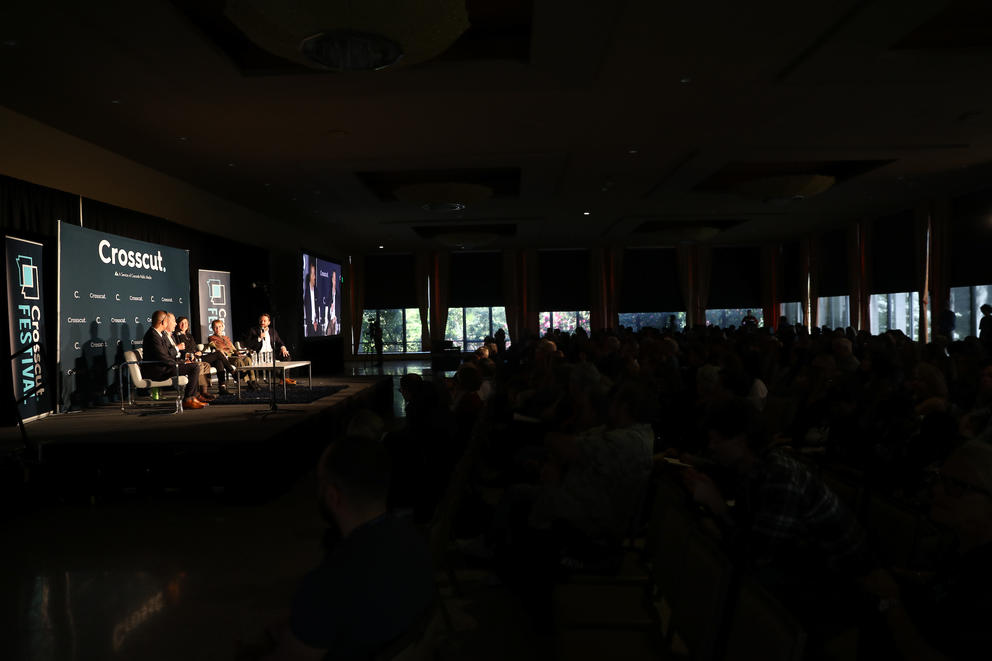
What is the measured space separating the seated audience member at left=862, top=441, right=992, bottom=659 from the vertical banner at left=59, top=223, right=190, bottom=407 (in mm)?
8899

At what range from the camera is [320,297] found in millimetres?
16406

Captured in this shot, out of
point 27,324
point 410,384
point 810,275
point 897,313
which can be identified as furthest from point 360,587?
point 810,275

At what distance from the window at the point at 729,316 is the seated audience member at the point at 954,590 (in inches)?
864

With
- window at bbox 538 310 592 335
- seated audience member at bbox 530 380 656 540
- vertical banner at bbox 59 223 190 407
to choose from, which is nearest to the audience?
seated audience member at bbox 530 380 656 540

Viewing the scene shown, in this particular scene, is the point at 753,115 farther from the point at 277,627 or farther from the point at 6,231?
the point at 6,231

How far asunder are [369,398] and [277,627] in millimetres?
9633

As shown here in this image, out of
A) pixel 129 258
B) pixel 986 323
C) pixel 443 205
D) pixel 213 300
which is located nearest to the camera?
pixel 129 258

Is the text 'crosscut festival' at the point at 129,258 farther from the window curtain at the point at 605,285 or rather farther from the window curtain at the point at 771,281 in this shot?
the window curtain at the point at 771,281

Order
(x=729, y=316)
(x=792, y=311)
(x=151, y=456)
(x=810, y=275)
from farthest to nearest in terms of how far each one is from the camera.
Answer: (x=729, y=316) < (x=792, y=311) < (x=810, y=275) < (x=151, y=456)

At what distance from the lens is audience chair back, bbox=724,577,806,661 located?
160 cm

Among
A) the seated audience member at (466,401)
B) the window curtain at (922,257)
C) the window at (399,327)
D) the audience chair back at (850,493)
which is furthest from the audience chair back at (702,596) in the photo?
the window at (399,327)

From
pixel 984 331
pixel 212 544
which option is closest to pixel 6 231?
pixel 212 544

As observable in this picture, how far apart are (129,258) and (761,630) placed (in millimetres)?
9941

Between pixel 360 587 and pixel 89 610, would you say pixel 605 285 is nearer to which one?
pixel 89 610
